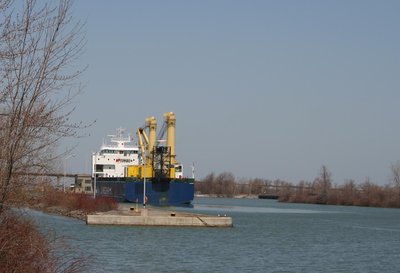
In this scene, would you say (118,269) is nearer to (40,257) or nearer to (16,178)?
(40,257)

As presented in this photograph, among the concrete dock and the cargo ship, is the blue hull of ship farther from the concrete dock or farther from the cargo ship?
the concrete dock

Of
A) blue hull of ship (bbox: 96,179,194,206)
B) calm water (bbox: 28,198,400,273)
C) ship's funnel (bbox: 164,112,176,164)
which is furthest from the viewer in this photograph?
ship's funnel (bbox: 164,112,176,164)

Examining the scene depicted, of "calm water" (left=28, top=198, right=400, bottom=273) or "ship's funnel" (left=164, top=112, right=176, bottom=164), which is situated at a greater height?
"ship's funnel" (left=164, top=112, right=176, bottom=164)

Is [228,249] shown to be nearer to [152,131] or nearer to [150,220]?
[150,220]

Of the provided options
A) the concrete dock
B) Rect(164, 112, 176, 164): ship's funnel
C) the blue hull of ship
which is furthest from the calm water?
Rect(164, 112, 176, 164): ship's funnel

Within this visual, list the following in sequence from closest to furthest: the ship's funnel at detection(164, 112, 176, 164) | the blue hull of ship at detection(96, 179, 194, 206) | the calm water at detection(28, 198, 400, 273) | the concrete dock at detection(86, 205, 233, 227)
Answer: the calm water at detection(28, 198, 400, 273), the concrete dock at detection(86, 205, 233, 227), the blue hull of ship at detection(96, 179, 194, 206), the ship's funnel at detection(164, 112, 176, 164)

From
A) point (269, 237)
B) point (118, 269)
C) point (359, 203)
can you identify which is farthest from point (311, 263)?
point (359, 203)

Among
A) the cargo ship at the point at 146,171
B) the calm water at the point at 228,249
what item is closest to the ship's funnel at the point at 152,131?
the cargo ship at the point at 146,171

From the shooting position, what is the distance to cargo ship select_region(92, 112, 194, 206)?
2862 inches

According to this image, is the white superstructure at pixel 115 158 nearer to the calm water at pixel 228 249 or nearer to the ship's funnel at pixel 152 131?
the ship's funnel at pixel 152 131

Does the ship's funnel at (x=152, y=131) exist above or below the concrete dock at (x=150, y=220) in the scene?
above

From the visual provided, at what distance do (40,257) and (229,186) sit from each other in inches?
7011

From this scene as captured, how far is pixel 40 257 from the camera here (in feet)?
34.6

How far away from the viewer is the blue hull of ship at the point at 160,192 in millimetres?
72438
